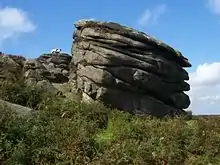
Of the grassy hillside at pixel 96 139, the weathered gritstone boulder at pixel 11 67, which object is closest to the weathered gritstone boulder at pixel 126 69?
the weathered gritstone boulder at pixel 11 67

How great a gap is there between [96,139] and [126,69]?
773 centimetres

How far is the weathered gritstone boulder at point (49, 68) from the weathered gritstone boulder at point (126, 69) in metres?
0.95

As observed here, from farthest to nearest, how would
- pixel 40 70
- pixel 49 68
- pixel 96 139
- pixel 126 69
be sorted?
pixel 49 68
pixel 40 70
pixel 126 69
pixel 96 139

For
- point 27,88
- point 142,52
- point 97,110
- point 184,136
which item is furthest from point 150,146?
point 142,52

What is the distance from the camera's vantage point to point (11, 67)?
24016 millimetres

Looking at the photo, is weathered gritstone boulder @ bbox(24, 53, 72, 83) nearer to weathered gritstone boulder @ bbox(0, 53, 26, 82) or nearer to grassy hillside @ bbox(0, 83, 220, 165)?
weathered gritstone boulder @ bbox(0, 53, 26, 82)

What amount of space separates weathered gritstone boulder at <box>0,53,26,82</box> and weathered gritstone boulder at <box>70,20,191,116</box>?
2989 mm

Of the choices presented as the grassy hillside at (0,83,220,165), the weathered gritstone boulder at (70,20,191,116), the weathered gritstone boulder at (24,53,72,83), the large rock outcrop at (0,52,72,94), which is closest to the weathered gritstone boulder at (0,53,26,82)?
the large rock outcrop at (0,52,72,94)

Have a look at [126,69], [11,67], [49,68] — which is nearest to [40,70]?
[49,68]

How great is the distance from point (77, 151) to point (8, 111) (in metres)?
3.04

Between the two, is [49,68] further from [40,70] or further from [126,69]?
[126,69]

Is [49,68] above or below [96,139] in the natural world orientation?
above

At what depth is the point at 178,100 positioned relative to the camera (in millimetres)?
24500

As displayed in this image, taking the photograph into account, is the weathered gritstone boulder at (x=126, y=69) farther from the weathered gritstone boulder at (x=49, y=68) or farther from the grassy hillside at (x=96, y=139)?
the grassy hillside at (x=96, y=139)
